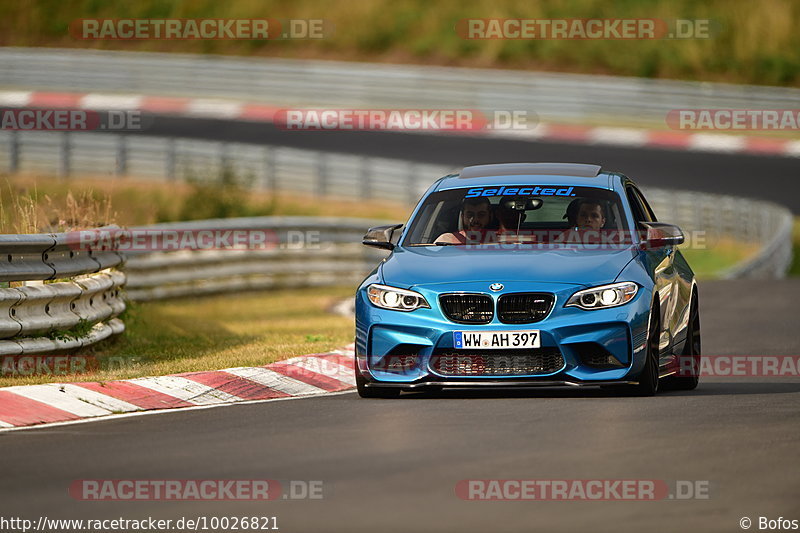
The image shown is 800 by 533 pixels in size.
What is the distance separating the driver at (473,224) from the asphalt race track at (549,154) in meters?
22.4

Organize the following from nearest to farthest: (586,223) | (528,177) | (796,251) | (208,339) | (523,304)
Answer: (523,304)
(586,223)
(528,177)
(208,339)
(796,251)

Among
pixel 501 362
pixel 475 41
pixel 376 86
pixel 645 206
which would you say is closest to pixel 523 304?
pixel 501 362

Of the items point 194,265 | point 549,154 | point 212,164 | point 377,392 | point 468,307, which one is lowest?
point 194,265

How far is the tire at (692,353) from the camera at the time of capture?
12383 mm

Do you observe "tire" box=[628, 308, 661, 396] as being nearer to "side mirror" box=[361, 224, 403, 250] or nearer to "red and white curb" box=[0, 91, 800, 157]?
"side mirror" box=[361, 224, 403, 250]

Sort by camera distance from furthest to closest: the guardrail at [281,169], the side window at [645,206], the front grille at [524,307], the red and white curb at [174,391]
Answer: the guardrail at [281,169], the side window at [645,206], the front grille at [524,307], the red and white curb at [174,391]

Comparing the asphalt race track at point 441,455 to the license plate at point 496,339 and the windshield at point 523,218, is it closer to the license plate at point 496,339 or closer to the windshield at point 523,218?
the license plate at point 496,339

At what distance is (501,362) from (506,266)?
72cm

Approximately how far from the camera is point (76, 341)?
13.0 m

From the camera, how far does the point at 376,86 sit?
44344 millimetres

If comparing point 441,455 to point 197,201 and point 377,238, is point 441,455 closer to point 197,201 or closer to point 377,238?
point 377,238

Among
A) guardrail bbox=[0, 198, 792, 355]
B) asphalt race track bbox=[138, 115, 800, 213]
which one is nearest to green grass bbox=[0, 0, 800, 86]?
asphalt race track bbox=[138, 115, 800, 213]

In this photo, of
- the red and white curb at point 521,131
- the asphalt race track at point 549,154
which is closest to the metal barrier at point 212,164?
the asphalt race track at point 549,154

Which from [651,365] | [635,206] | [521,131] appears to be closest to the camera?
[651,365]
